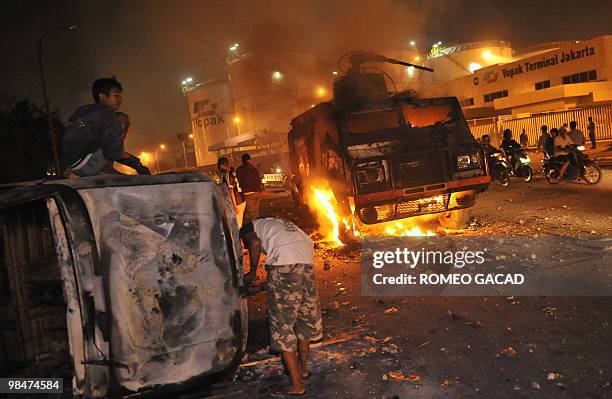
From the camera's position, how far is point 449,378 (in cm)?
323

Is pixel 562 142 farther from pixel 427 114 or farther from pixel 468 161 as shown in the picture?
pixel 468 161

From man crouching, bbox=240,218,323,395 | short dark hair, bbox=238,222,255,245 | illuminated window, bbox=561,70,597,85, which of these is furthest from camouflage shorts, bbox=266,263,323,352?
illuminated window, bbox=561,70,597,85

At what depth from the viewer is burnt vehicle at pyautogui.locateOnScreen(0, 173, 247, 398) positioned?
8.00 feet

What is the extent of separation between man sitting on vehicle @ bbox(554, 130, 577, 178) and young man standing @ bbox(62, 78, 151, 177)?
10.2m

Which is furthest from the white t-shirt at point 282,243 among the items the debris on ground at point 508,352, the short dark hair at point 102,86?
the short dark hair at point 102,86

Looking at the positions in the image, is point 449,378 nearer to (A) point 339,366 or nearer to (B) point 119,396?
(A) point 339,366

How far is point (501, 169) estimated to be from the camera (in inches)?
484

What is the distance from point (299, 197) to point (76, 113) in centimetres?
642

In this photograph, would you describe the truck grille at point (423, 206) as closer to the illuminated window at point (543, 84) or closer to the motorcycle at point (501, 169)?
the motorcycle at point (501, 169)

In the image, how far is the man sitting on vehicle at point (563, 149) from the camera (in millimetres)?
10633

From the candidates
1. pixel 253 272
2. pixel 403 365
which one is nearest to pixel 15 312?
pixel 253 272

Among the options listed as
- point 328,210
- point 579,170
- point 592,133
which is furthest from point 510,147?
point 592,133

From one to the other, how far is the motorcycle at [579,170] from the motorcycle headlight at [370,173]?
21.2 ft

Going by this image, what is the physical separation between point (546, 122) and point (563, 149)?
1366 centimetres
